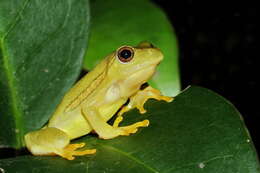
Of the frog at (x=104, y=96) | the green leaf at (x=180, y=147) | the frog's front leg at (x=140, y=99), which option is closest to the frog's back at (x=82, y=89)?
the frog at (x=104, y=96)

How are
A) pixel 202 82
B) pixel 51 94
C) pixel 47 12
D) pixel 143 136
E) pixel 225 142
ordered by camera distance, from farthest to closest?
pixel 202 82
pixel 51 94
pixel 47 12
pixel 143 136
pixel 225 142

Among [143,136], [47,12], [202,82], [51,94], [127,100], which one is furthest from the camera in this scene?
[202,82]

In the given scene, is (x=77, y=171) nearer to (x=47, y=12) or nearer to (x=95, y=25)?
(x=47, y=12)

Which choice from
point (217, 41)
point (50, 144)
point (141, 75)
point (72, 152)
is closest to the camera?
point (72, 152)

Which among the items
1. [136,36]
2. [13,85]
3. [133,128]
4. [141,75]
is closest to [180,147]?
[133,128]

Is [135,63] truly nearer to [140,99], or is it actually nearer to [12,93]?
[140,99]

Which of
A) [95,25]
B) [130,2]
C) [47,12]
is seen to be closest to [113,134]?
[47,12]
